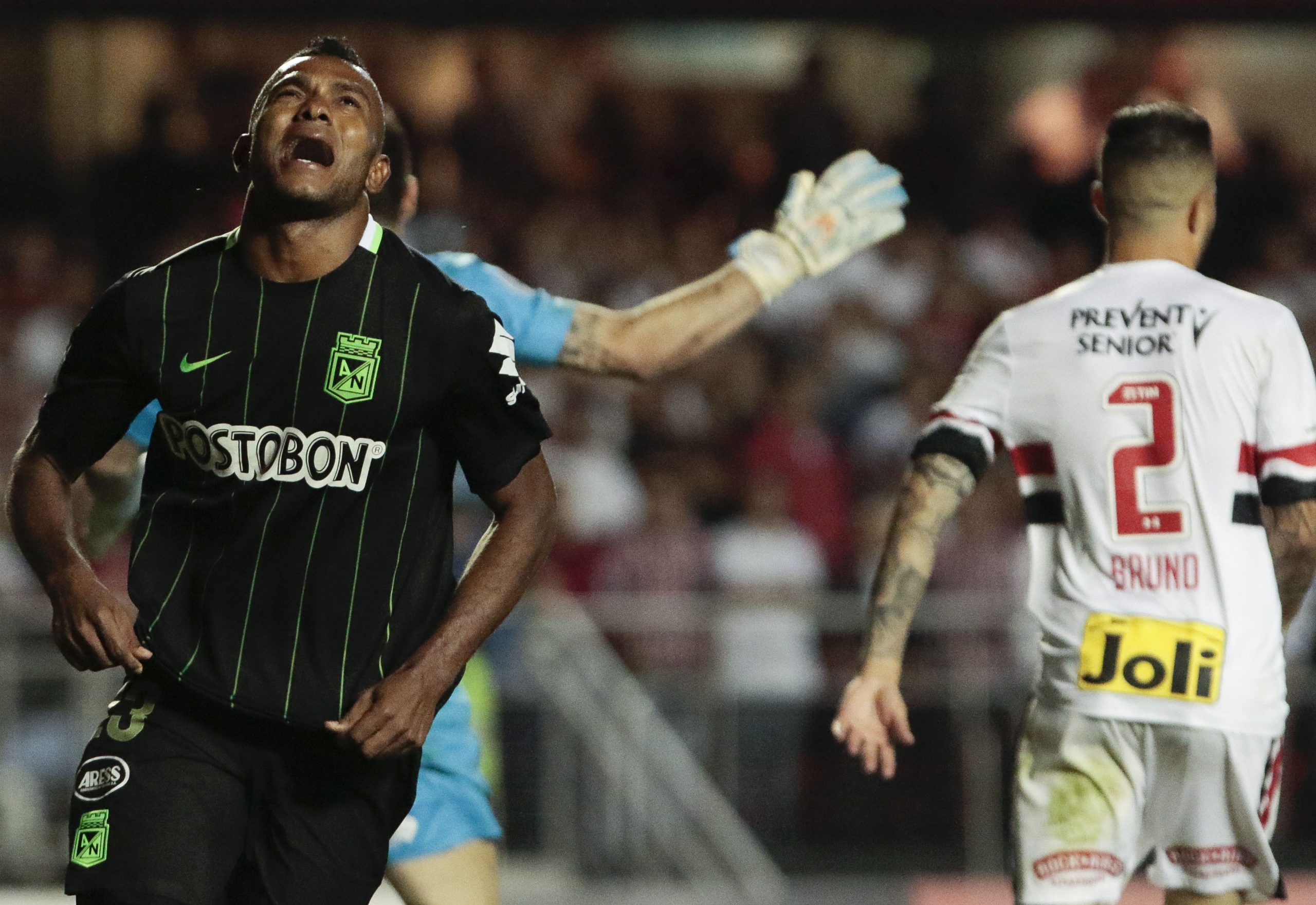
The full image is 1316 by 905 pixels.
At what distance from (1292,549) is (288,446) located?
7.22 ft

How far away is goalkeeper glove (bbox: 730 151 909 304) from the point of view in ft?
16.6

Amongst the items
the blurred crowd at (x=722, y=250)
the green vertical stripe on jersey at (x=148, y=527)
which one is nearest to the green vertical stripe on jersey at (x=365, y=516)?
the green vertical stripe on jersey at (x=148, y=527)

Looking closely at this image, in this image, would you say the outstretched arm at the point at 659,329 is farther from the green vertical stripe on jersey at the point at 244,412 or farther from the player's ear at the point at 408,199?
the green vertical stripe on jersey at the point at 244,412

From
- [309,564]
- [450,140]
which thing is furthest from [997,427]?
[450,140]

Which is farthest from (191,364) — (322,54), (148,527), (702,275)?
(702,275)

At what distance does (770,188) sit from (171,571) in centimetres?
913

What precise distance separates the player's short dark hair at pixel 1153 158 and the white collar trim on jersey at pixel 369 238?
5.46 feet

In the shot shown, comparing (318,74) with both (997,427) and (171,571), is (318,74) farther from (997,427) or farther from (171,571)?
(997,427)

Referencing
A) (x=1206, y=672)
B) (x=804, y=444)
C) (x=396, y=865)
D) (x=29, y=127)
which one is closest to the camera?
(x=1206, y=672)

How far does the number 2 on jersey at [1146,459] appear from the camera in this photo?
4160 mm

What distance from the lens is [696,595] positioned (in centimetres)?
944

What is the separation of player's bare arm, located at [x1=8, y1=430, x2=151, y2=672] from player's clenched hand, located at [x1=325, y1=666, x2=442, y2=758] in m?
0.42

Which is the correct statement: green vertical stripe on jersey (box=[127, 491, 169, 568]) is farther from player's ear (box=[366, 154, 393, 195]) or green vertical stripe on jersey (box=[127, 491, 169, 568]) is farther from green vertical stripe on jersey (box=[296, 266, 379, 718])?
player's ear (box=[366, 154, 393, 195])

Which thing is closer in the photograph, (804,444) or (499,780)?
(499,780)
